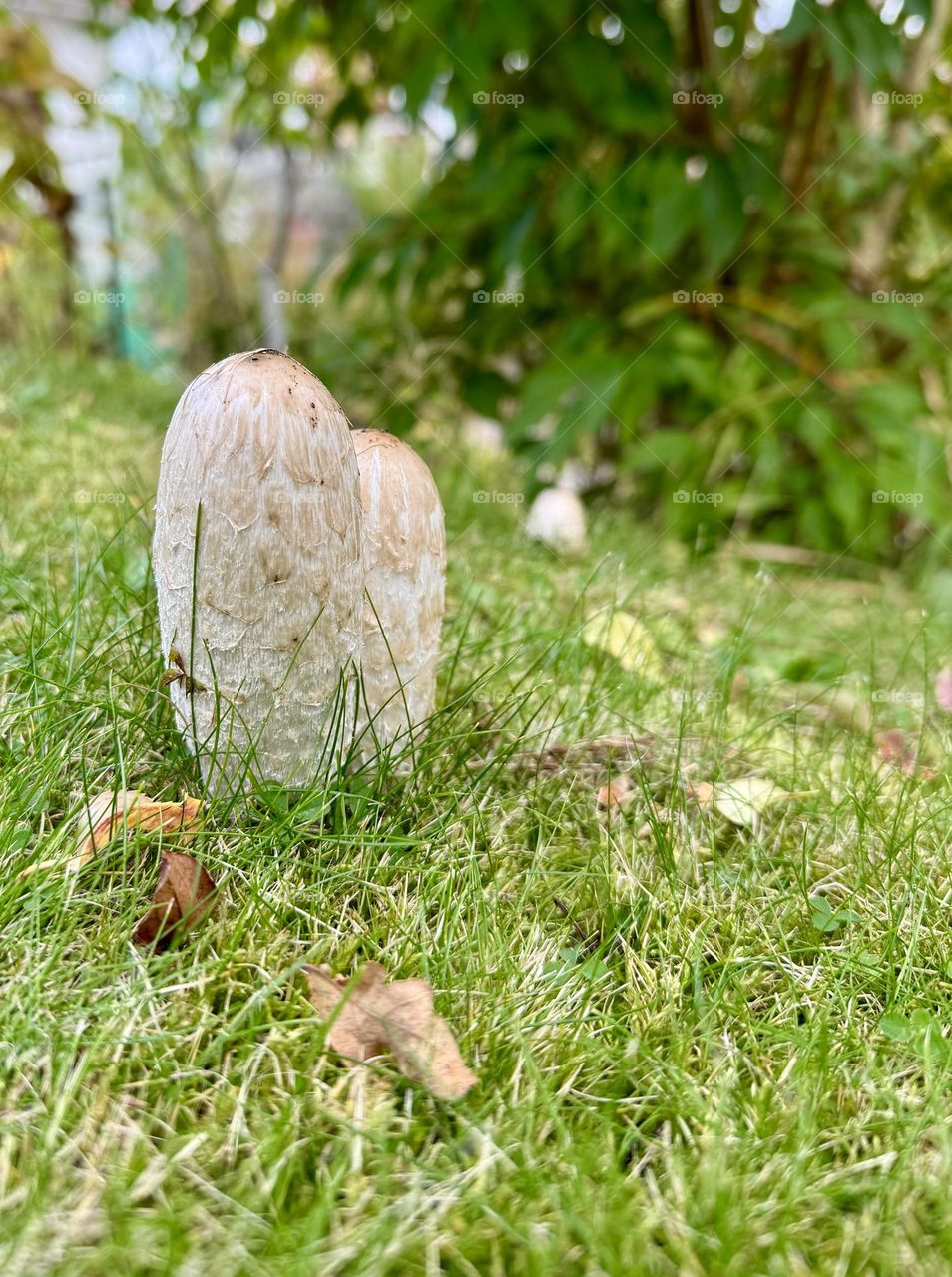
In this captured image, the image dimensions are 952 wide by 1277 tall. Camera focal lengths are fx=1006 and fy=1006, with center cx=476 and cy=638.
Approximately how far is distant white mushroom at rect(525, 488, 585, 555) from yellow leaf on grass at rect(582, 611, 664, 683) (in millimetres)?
912

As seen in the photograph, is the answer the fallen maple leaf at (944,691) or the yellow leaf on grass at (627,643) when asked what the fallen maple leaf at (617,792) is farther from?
the fallen maple leaf at (944,691)

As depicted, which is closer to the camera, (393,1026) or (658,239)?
(393,1026)

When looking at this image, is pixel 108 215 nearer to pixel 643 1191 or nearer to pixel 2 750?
pixel 2 750

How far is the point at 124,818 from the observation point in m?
1.13

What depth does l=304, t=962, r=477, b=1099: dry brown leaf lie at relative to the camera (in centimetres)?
96

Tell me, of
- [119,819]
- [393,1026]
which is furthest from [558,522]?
[393,1026]

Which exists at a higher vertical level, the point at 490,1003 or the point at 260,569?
the point at 260,569

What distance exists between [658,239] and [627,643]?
125 centimetres

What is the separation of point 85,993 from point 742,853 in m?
0.84

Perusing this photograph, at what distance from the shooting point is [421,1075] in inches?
38.1

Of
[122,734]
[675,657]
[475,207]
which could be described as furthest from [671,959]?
[475,207]

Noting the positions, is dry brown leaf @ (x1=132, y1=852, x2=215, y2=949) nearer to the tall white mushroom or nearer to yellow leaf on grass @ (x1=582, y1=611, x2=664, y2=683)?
the tall white mushroom

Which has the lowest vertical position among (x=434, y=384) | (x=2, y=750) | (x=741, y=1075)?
(x=741, y=1075)

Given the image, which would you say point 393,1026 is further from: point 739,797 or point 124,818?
point 739,797
